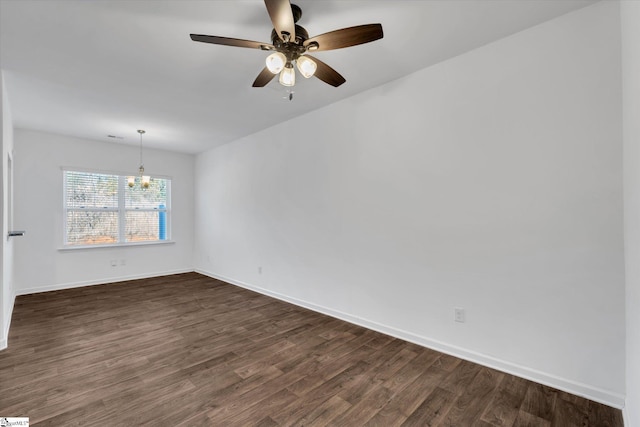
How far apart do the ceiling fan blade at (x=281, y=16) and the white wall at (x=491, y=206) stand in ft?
5.22

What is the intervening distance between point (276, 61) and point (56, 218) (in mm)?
5273

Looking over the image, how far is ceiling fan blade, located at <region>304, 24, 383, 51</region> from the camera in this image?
166cm

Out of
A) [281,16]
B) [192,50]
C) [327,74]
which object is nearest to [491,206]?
[327,74]

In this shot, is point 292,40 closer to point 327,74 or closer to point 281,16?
point 281,16

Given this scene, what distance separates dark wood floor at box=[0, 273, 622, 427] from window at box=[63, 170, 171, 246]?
2.03 m

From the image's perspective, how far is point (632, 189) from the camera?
1527 mm

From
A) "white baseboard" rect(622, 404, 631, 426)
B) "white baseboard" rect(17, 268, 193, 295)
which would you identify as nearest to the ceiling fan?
"white baseboard" rect(622, 404, 631, 426)

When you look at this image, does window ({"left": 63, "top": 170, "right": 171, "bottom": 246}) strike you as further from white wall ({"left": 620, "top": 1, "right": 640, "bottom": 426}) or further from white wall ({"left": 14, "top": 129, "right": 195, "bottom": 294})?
white wall ({"left": 620, "top": 1, "right": 640, "bottom": 426})

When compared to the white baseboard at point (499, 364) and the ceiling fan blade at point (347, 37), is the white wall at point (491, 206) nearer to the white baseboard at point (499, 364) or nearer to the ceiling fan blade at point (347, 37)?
the white baseboard at point (499, 364)

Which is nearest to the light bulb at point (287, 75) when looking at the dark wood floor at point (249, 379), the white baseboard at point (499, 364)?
the dark wood floor at point (249, 379)

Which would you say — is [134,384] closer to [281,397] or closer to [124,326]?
[281,397]

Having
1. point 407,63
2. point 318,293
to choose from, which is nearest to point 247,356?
point 318,293

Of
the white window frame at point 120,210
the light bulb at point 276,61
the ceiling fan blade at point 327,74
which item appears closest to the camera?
the light bulb at point 276,61

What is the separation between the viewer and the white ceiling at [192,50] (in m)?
1.92
